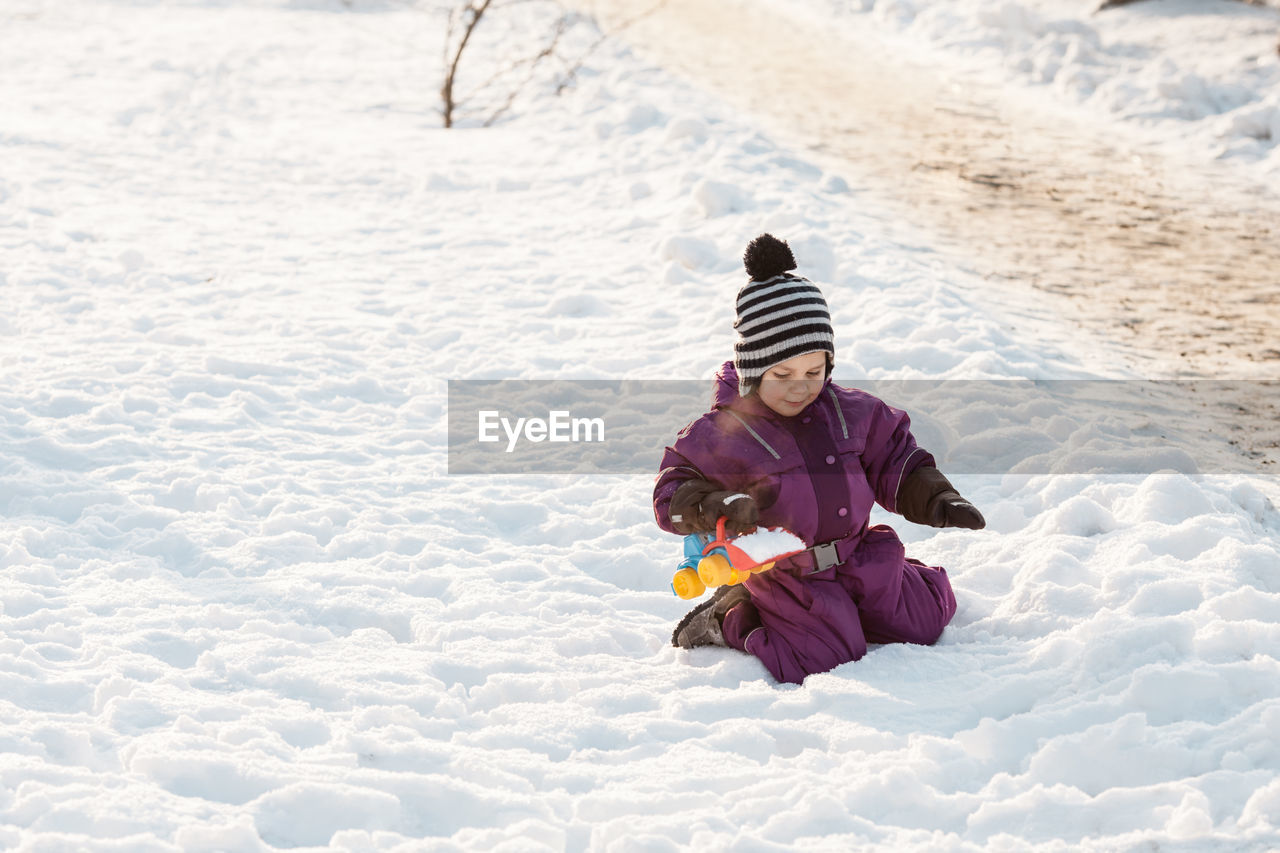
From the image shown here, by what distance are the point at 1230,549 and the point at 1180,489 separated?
398 millimetres

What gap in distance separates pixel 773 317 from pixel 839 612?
31.7 inches

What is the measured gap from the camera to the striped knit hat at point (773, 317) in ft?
9.93

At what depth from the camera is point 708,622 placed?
3.35 m

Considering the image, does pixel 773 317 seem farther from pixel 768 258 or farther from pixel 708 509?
pixel 708 509

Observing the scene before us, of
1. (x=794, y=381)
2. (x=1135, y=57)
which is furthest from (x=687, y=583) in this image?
(x=1135, y=57)

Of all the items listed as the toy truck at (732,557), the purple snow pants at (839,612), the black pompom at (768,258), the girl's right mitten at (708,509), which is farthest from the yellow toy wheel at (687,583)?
the black pompom at (768,258)

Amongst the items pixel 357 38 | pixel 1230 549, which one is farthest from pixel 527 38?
pixel 1230 549

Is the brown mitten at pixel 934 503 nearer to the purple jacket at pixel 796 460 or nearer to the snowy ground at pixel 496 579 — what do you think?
the purple jacket at pixel 796 460

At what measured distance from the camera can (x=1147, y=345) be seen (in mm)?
5684

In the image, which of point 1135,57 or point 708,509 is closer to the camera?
point 708,509

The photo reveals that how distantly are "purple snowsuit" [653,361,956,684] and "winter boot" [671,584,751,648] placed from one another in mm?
71

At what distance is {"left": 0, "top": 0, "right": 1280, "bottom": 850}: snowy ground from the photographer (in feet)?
8.55

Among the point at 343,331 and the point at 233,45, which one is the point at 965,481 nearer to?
the point at 343,331

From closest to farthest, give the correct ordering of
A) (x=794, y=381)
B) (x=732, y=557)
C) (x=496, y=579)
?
(x=732, y=557)
(x=794, y=381)
(x=496, y=579)
